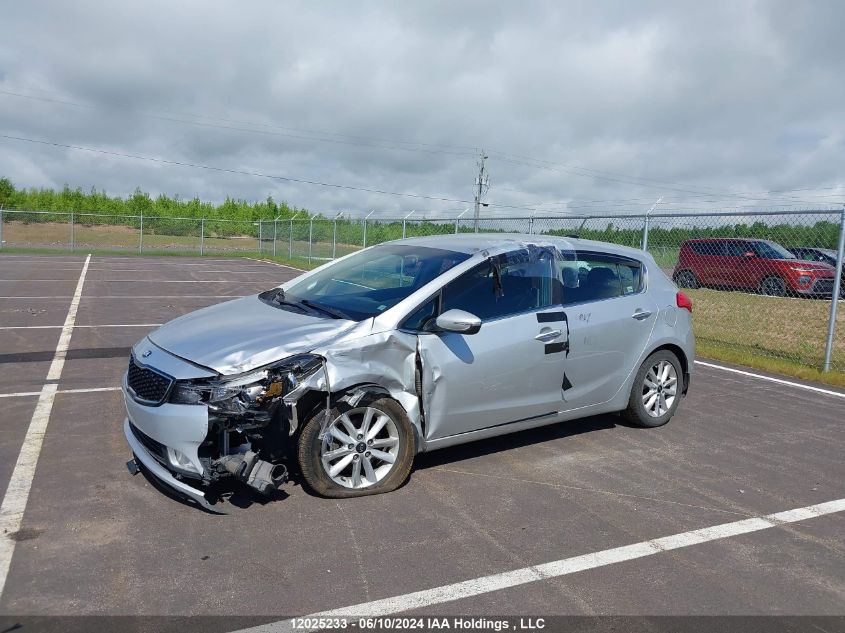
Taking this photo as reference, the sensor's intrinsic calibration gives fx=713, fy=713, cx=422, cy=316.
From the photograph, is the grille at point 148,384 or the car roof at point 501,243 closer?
the grille at point 148,384

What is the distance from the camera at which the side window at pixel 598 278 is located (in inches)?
215

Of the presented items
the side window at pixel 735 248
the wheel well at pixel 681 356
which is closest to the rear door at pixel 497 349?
the wheel well at pixel 681 356

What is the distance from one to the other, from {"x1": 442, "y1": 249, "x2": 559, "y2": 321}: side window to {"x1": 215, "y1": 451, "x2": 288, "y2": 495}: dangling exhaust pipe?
5.11ft

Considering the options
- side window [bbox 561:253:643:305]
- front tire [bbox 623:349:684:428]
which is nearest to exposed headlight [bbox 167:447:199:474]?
side window [bbox 561:253:643:305]

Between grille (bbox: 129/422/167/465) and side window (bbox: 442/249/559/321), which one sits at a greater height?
side window (bbox: 442/249/559/321)

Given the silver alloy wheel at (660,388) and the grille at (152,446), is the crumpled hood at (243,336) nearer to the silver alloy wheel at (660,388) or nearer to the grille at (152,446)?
the grille at (152,446)

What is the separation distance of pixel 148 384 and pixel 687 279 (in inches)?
672

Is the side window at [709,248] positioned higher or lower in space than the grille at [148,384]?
higher

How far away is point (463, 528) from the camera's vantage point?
3.98m

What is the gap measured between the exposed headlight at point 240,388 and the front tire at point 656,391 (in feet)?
10.1

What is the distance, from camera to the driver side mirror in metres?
4.45

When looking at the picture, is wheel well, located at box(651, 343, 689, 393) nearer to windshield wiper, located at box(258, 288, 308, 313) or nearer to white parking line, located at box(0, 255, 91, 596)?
windshield wiper, located at box(258, 288, 308, 313)

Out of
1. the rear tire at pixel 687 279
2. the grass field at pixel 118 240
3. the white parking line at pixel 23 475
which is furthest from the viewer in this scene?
the grass field at pixel 118 240

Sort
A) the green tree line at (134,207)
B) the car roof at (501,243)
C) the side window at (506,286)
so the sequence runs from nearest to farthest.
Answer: the side window at (506,286)
the car roof at (501,243)
the green tree line at (134,207)
